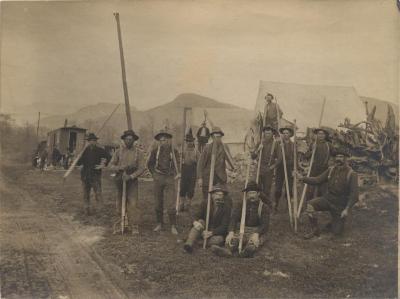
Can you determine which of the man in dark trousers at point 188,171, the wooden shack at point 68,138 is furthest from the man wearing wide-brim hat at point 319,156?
the wooden shack at point 68,138

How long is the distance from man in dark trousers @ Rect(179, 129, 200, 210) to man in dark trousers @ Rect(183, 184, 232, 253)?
1.13 ft

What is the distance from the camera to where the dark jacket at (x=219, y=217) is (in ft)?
18.2

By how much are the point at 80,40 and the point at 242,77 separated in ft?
6.80

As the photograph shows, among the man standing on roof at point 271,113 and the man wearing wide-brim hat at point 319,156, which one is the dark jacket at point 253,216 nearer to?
the man wearing wide-brim hat at point 319,156

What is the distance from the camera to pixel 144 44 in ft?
20.2

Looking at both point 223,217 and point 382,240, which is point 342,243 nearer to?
point 382,240

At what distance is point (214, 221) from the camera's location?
5609 mm

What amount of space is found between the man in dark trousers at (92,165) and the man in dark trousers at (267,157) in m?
1.84

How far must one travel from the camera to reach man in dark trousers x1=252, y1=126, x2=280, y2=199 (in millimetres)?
5910

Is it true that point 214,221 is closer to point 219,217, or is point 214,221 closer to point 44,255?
point 219,217

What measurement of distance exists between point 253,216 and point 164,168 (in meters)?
1.19

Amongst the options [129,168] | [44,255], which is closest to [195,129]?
[129,168]

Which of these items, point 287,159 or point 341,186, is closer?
point 341,186

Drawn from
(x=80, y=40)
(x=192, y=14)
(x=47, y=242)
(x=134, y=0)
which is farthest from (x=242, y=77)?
(x=47, y=242)
